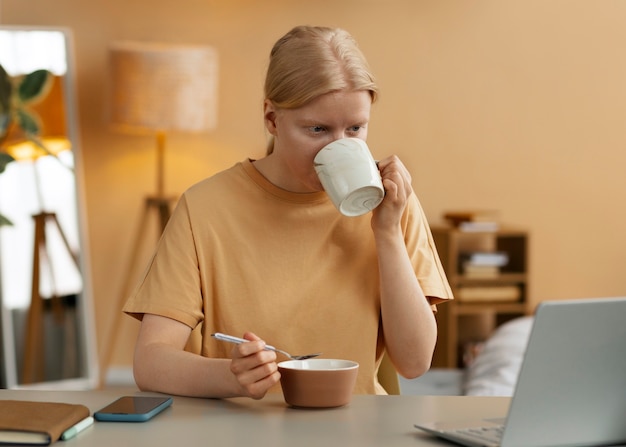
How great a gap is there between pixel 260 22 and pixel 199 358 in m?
3.19

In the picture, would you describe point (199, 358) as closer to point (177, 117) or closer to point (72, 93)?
point (177, 117)

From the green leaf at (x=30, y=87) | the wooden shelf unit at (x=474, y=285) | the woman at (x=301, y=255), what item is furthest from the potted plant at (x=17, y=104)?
the woman at (x=301, y=255)

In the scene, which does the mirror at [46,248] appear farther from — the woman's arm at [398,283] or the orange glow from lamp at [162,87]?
the woman's arm at [398,283]

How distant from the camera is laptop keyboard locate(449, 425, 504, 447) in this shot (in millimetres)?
1029

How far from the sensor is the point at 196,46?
429 centimetres

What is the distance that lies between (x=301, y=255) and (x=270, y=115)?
234 mm

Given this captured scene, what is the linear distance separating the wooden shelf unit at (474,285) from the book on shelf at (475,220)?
0.03m

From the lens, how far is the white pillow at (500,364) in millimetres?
2830

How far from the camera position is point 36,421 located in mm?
1055

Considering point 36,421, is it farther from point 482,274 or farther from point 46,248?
point 482,274

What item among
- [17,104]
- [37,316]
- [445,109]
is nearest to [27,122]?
[17,104]

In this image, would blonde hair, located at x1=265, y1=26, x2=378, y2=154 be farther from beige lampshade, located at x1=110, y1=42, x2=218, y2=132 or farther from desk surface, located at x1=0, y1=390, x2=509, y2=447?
beige lampshade, located at x1=110, y1=42, x2=218, y2=132

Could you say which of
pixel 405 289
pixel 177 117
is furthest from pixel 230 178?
pixel 177 117

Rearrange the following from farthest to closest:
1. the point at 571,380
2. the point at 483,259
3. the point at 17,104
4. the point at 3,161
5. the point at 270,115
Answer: the point at 483,259, the point at 17,104, the point at 3,161, the point at 270,115, the point at 571,380
